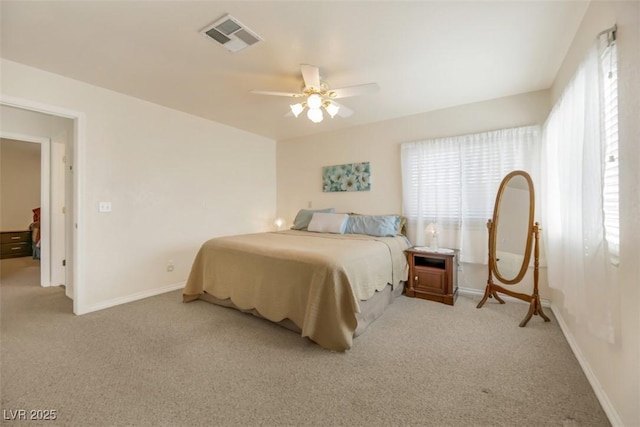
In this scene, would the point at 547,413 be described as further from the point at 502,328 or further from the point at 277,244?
the point at 277,244

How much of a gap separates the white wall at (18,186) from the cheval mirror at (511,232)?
8.29 meters

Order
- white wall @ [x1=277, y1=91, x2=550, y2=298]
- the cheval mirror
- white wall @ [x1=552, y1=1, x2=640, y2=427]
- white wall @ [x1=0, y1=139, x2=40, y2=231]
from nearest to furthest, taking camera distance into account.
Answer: white wall @ [x1=552, y1=1, x2=640, y2=427] < the cheval mirror < white wall @ [x1=277, y1=91, x2=550, y2=298] < white wall @ [x1=0, y1=139, x2=40, y2=231]

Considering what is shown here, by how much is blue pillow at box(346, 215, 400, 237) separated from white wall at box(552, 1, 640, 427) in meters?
2.18

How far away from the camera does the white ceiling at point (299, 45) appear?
68.0 inches

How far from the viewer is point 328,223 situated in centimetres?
387

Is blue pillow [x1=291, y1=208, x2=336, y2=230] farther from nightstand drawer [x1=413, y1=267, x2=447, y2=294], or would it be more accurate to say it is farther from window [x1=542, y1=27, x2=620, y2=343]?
window [x1=542, y1=27, x2=620, y2=343]

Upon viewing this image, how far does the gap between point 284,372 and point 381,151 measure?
3.22 m

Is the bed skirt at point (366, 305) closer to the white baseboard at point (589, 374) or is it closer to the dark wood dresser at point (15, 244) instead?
the white baseboard at point (589, 374)

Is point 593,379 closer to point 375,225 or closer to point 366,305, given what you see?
point 366,305

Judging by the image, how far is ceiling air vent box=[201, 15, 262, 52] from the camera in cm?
184

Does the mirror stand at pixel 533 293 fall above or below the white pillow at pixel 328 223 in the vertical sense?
below

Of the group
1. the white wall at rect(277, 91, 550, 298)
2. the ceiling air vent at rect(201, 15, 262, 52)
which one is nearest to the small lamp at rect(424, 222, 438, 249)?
the white wall at rect(277, 91, 550, 298)

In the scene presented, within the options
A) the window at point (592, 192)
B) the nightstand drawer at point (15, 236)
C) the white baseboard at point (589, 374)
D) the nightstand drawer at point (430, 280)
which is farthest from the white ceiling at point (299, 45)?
the nightstand drawer at point (15, 236)

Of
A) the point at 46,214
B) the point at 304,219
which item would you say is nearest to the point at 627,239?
the point at 304,219
